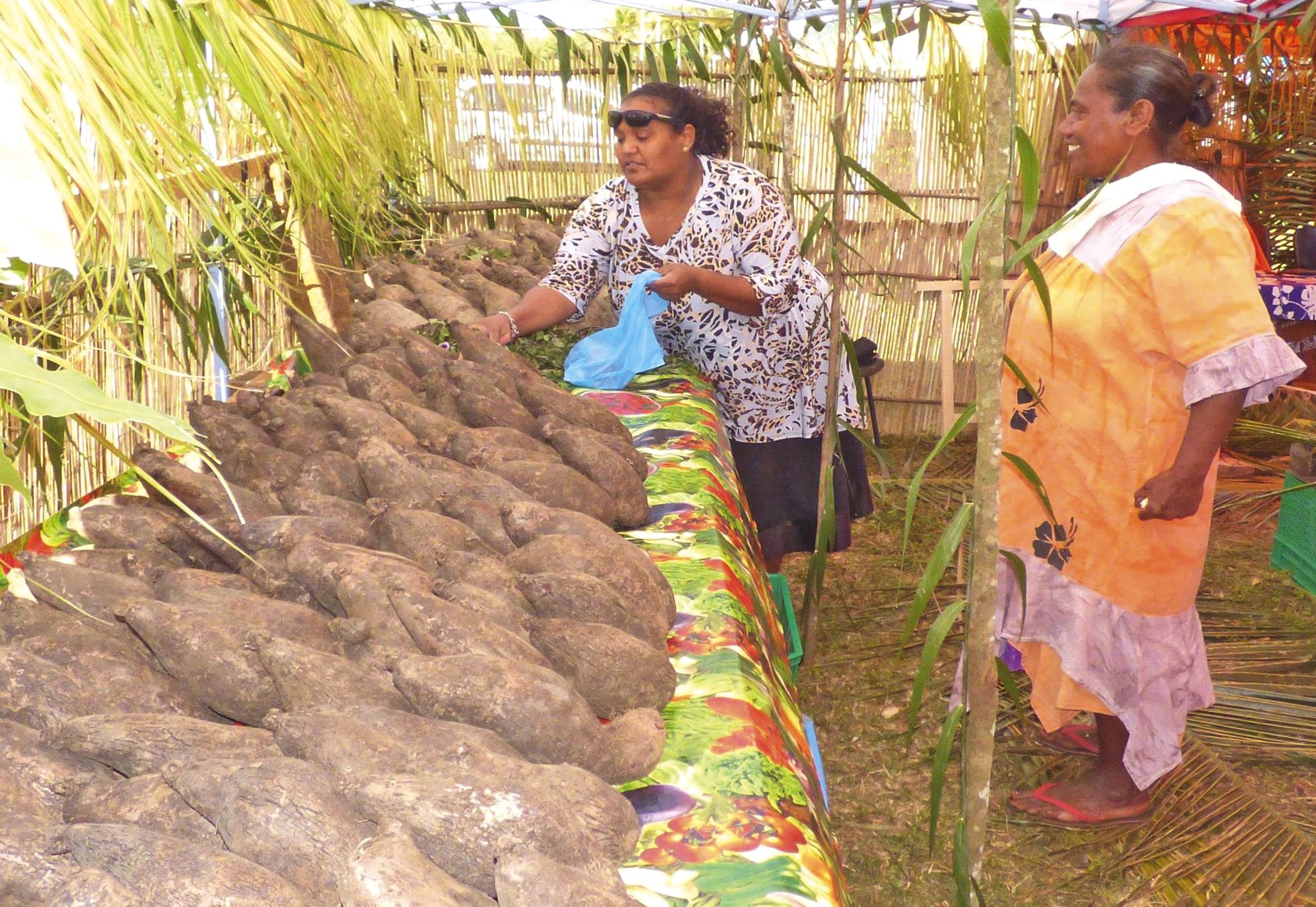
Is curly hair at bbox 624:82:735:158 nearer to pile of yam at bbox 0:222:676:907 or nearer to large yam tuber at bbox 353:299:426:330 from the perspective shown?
large yam tuber at bbox 353:299:426:330

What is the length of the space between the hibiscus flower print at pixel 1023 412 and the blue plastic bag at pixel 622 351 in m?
1.04

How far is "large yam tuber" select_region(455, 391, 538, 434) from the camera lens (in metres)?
2.33

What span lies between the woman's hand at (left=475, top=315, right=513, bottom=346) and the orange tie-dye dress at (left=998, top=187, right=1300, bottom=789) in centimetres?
136

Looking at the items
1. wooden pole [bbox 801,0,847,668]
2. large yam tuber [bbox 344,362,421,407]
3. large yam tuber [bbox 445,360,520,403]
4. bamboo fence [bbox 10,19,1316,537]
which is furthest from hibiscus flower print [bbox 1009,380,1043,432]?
bamboo fence [bbox 10,19,1316,537]

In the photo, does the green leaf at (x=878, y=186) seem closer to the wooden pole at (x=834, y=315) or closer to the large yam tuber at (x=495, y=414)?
the wooden pole at (x=834, y=315)

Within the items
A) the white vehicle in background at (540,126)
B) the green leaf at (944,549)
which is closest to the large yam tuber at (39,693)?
the green leaf at (944,549)

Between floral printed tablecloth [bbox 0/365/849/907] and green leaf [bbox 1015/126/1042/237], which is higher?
green leaf [bbox 1015/126/1042/237]

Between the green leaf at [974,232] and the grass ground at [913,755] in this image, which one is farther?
the grass ground at [913,755]

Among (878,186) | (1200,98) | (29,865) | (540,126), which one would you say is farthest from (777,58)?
(29,865)

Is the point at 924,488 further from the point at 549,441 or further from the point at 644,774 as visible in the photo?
the point at 644,774

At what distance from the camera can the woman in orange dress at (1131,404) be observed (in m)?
2.21

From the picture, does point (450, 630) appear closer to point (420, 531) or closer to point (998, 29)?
point (420, 531)

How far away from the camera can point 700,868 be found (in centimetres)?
118

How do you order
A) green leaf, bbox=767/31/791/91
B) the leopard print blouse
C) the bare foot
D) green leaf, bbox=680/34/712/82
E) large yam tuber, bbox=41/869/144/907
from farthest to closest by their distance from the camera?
green leaf, bbox=680/34/712/82
green leaf, bbox=767/31/791/91
the leopard print blouse
the bare foot
large yam tuber, bbox=41/869/144/907
